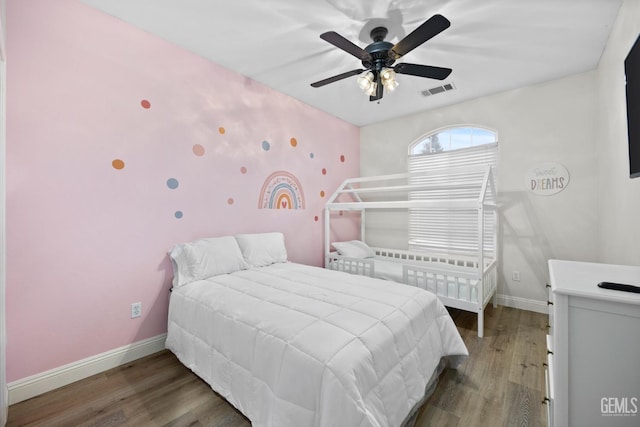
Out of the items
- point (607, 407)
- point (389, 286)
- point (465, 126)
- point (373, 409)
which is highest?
point (465, 126)

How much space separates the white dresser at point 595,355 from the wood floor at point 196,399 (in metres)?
0.66

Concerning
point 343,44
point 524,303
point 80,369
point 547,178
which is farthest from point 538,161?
point 80,369

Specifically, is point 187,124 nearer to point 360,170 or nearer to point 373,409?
point 373,409

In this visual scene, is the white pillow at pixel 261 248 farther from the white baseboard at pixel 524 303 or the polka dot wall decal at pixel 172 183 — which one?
the white baseboard at pixel 524 303

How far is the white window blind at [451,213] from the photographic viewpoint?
131 inches

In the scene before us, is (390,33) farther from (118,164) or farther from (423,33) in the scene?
(118,164)

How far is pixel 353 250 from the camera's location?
12.0 ft

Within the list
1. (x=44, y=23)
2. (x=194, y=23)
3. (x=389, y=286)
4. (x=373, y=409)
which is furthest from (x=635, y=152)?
(x=44, y=23)

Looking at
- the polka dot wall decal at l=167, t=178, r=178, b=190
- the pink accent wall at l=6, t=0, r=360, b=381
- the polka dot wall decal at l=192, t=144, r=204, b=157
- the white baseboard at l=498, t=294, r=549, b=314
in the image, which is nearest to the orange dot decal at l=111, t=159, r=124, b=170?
the pink accent wall at l=6, t=0, r=360, b=381

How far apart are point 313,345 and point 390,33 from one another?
7.43 ft

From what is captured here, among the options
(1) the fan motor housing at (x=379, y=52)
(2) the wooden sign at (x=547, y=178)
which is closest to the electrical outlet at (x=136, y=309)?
(1) the fan motor housing at (x=379, y=52)

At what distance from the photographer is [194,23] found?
2068 mm

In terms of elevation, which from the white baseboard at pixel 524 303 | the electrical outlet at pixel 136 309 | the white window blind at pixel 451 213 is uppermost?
the white window blind at pixel 451 213

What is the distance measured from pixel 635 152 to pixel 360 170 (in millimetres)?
3440
